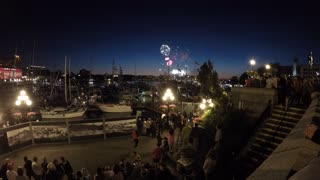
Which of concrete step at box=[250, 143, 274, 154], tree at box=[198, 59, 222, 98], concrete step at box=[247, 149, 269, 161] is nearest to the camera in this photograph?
concrete step at box=[247, 149, 269, 161]

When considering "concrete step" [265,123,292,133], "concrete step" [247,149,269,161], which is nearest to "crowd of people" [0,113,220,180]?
"concrete step" [247,149,269,161]

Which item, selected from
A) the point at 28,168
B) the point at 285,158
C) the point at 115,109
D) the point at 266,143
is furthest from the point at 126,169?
the point at 115,109

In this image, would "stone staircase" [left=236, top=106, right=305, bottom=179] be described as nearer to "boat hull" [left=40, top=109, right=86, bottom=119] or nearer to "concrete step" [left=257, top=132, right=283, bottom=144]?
"concrete step" [left=257, top=132, right=283, bottom=144]

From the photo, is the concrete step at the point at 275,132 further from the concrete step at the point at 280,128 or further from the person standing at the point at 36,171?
the person standing at the point at 36,171

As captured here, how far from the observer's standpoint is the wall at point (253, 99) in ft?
57.0

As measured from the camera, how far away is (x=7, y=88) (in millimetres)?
70750

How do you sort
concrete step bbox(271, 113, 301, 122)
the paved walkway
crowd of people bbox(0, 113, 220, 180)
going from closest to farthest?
crowd of people bbox(0, 113, 220, 180) < concrete step bbox(271, 113, 301, 122) < the paved walkway

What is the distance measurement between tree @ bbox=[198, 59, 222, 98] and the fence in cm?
686

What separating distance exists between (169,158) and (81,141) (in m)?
7.48

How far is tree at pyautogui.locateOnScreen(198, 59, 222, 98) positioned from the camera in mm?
26880

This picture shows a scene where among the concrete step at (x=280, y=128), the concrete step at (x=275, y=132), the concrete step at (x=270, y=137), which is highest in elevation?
the concrete step at (x=280, y=128)

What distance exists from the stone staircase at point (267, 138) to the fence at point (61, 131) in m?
11.0

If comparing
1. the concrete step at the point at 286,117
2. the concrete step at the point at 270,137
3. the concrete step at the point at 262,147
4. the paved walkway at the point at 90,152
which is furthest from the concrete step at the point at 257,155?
the paved walkway at the point at 90,152

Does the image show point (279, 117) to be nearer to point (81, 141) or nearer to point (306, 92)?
point (306, 92)
